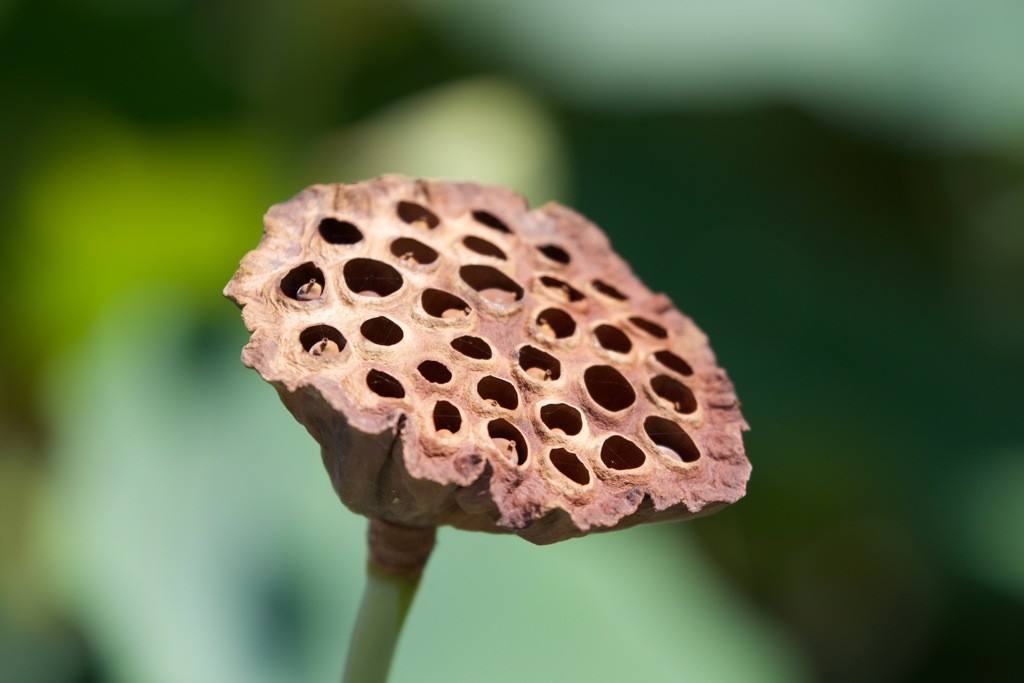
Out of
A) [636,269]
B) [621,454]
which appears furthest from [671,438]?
[636,269]

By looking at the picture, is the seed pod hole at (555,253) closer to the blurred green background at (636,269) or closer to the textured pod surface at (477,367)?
the textured pod surface at (477,367)

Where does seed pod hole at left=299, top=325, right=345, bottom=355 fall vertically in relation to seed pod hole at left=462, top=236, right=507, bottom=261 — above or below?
below

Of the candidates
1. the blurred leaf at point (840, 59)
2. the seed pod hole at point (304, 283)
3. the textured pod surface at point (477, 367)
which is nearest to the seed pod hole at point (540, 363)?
the textured pod surface at point (477, 367)

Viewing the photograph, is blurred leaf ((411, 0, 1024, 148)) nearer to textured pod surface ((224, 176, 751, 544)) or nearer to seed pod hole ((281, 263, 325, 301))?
textured pod surface ((224, 176, 751, 544))

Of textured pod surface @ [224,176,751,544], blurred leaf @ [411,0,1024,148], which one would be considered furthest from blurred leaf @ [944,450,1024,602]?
textured pod surface @ [224,176,751,544]

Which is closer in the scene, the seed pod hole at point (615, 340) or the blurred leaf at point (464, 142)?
the seed pod hole at point (615, 340)

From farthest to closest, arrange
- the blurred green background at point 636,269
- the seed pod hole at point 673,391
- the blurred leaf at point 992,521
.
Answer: the blurred leaf at point 992,521, the blurred green background at point 636,269, the seed pod hole at point 673,391

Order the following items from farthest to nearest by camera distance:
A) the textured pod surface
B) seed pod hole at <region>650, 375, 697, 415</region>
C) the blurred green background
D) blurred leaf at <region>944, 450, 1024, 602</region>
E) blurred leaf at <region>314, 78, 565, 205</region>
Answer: blurred leaf at <region>314, 78, 565, 205</region>
blurred leaf at <region>944, 450, 1024, 602</region>
the blurred green background
seed pod hole at <region>650, 375, 697, 415</region>
the textured pod surface
